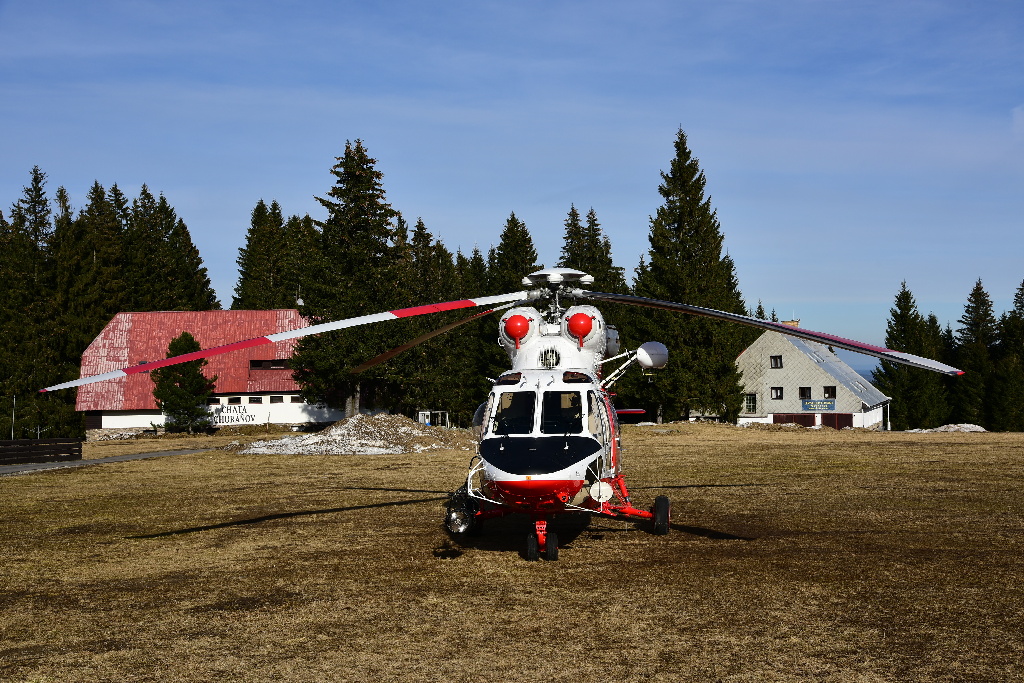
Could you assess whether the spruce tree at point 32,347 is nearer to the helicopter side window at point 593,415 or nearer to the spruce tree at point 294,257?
the spruce tree at point 294,257

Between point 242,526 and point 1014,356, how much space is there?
80656 millimetres

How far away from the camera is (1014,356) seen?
253 ft

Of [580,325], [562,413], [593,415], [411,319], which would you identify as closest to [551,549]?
[562,413]

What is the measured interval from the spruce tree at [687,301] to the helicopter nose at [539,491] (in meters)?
47.4

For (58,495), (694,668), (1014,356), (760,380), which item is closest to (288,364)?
(58,495)

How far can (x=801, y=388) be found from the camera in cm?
6888

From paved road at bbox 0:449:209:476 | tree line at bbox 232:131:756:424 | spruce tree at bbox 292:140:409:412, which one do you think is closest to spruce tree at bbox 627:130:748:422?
tree line at bbox 232:131:756:424

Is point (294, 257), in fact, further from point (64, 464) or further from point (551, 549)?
point (551, 549)

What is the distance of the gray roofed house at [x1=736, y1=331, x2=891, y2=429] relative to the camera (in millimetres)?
67188

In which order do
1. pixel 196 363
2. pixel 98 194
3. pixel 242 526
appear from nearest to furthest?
pixel 242 526 → pixel 196 363 → pixel 98 194

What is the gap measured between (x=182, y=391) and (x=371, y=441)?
18951 mm

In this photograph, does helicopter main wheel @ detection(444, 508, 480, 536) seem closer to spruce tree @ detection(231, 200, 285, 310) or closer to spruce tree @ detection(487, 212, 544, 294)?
spruce tree @ detection(487, 212, 544, 294)

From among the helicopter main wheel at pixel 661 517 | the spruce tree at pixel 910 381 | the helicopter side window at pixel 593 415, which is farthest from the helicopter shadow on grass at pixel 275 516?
the spruce tree at pixel 910 381

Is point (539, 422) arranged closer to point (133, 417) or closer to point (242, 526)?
point (242, 526)
